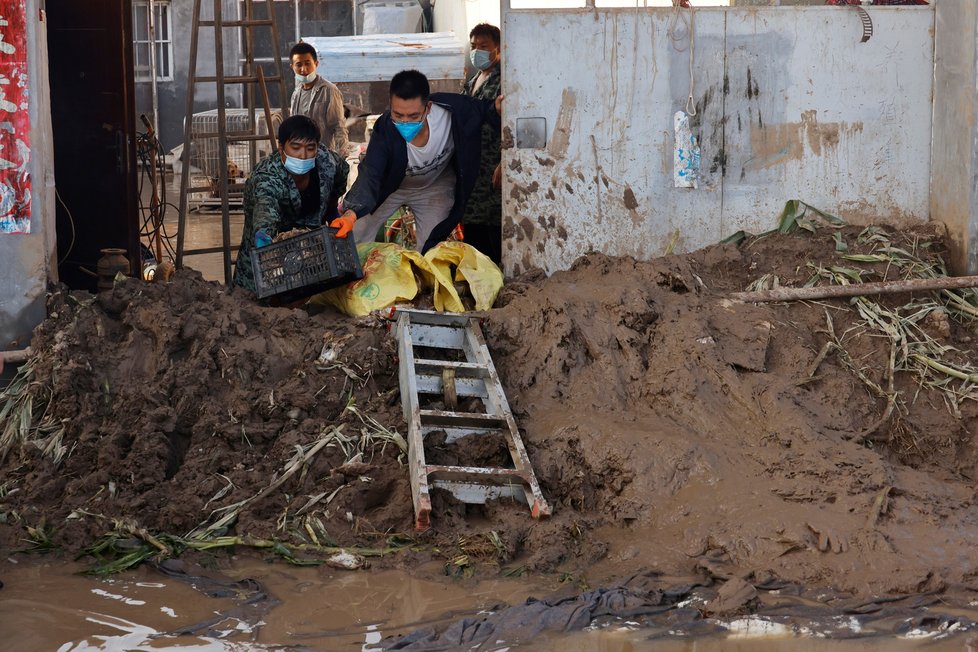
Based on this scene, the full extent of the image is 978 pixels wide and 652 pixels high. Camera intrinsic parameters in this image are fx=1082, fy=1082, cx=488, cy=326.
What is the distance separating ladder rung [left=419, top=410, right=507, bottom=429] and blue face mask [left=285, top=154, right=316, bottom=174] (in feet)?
6.68

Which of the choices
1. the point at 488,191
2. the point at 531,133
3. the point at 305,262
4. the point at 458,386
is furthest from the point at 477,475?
the point at 488,191

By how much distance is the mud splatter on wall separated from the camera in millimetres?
5711

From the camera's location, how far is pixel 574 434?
16.7 feet

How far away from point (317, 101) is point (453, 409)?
5.88m

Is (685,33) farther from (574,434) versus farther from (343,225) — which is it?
(574,434)

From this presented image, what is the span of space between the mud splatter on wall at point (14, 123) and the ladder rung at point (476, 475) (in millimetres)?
2783

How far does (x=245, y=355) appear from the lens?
5426 mm

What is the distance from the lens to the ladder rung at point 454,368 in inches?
211

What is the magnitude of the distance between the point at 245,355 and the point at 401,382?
80 centimetres

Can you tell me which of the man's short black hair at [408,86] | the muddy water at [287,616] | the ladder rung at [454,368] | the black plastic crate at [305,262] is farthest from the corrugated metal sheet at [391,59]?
the muddy water at [287,616]

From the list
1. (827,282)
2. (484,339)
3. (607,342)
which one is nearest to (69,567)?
(484,339)

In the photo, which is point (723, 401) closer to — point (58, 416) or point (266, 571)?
point (266, 571)

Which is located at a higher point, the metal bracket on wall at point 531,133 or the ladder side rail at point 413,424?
the metal bracket on wall at point 531,133

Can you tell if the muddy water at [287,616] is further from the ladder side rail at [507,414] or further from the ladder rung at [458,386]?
the ladder rung at [458,386]
